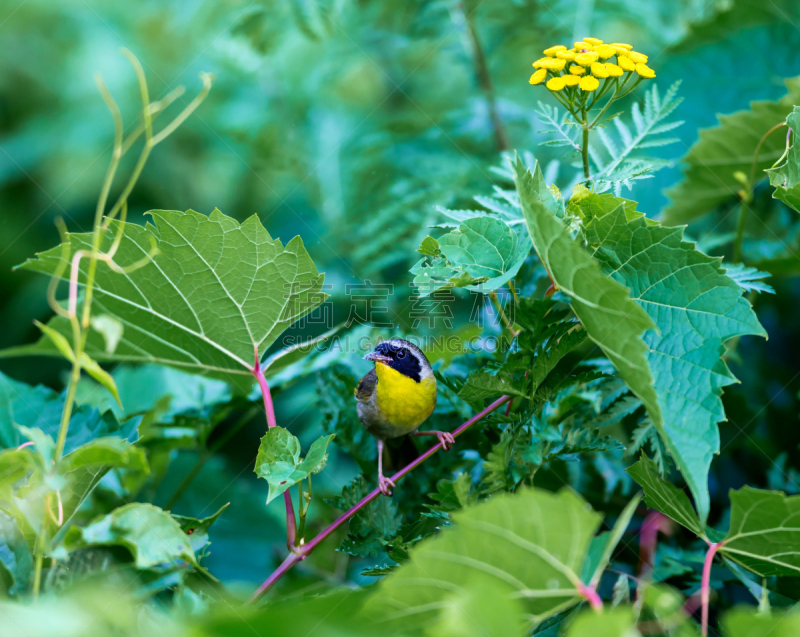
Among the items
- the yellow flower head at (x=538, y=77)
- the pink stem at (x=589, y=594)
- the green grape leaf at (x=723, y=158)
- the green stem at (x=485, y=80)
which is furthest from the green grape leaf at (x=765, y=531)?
the green stem at (x=485, y=80)

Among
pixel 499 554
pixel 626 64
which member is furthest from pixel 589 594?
pixel 626 64

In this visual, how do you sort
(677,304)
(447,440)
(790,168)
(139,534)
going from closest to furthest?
(139,534) < (677,304) < (790,168) < (447,440)

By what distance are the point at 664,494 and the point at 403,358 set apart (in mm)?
848

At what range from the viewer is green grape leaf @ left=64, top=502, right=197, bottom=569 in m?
0.86

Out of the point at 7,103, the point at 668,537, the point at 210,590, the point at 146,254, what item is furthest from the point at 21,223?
the point at 668,537

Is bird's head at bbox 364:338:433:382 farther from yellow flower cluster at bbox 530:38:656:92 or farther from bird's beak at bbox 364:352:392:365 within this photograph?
yellow flower cluster at bbox 530:38:656:92

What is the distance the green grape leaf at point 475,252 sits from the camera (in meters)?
1.06

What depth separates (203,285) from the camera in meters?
1.24

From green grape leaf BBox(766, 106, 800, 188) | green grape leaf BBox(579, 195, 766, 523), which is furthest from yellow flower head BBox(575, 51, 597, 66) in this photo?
green grape leaf BBox(766, 106, 800, 188)

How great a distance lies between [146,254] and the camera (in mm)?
1186

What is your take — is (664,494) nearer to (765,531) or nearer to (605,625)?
(765,531)

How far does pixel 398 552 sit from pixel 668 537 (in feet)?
2.35

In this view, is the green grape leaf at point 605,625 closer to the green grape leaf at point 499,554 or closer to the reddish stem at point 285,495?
the green grape leaf at point 499,554

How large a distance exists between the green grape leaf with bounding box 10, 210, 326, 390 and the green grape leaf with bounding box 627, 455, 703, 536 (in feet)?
2.24
